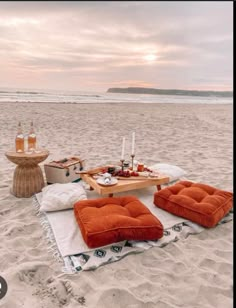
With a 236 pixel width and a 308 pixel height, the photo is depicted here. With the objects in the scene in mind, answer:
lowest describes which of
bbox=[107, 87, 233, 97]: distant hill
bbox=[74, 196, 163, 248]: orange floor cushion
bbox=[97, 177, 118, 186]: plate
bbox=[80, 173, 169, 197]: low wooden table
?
bbox=[74, 196, 163, 248]: orange floor cushion

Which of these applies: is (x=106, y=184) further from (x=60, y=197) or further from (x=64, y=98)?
(x=64, y=98)

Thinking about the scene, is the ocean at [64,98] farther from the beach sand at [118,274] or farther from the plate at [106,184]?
the beach sand at [118,274]

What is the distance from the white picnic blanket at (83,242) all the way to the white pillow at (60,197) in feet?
0.19

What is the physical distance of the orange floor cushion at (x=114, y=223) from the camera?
1.94 m

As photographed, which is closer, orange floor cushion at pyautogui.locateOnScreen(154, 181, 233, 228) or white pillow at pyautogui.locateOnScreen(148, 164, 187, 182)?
orange floor cushion at pyautogui.locateOnScreen(154, 181, 233, 228)

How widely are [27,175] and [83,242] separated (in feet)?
3.93

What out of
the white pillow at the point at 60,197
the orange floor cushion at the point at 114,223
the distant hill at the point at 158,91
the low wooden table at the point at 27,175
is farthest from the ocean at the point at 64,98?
the orange floor cushion at the point at 114,223

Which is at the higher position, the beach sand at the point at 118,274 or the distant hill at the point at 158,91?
the distant hill at the point at 158,91

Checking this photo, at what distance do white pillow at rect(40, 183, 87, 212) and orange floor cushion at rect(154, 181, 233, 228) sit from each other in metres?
0.80

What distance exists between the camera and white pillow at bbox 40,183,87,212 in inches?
98.8

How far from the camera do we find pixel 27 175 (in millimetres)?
2883

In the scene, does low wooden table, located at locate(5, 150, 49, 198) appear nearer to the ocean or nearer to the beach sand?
the beach sand

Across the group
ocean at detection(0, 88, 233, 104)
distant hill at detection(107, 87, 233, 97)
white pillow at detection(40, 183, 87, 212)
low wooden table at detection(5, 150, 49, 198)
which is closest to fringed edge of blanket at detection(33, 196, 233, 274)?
white pillow at detection(40, 183, 87, 212)

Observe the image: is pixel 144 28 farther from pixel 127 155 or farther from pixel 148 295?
pixel 127 155
